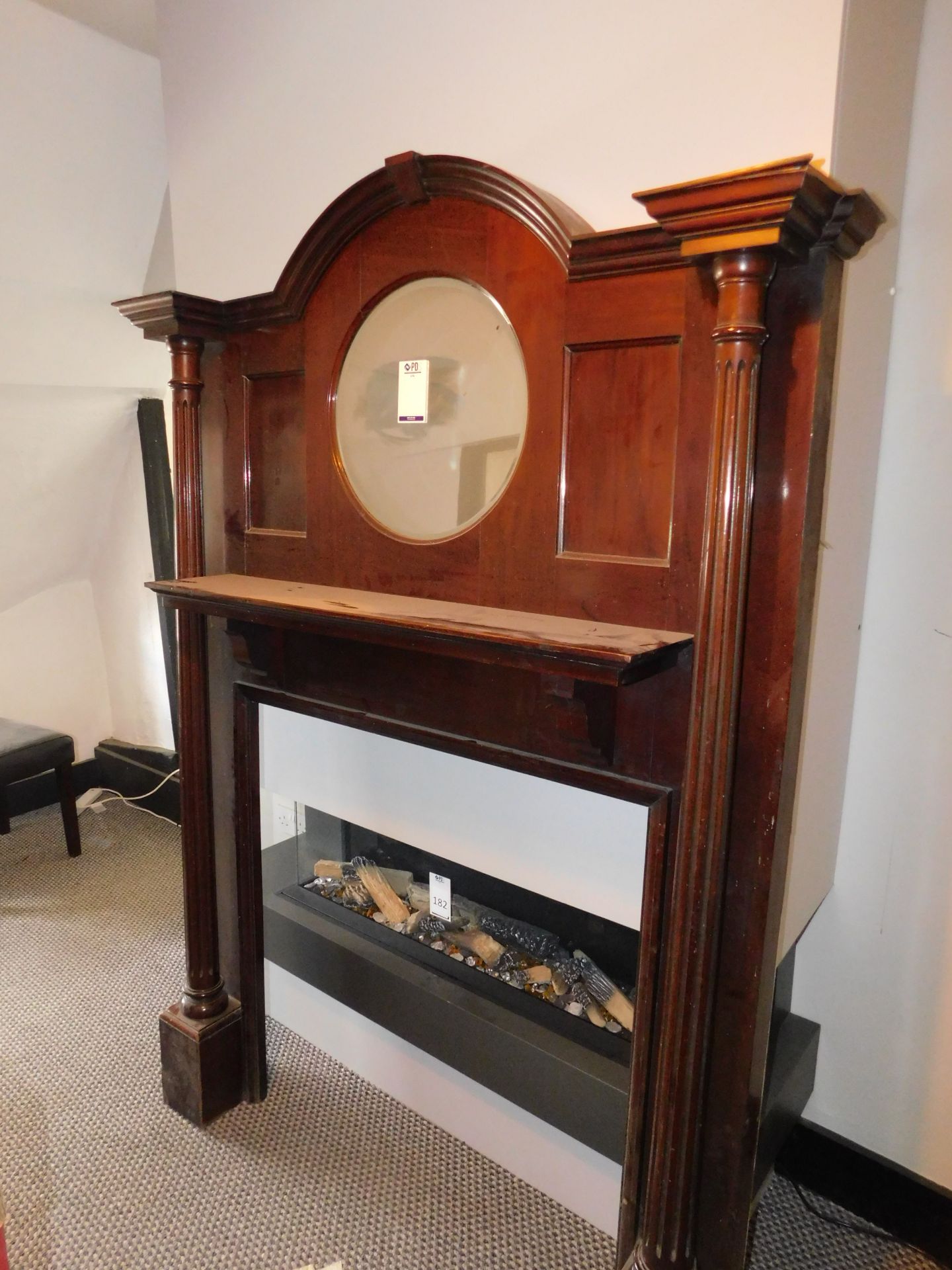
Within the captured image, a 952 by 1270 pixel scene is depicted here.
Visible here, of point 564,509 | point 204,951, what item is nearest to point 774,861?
point 564,509

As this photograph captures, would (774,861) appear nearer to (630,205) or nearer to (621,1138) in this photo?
(621,1138)

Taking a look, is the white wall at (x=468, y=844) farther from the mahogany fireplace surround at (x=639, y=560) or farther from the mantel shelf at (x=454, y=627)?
the mantel shelf at (x=454, y=627)

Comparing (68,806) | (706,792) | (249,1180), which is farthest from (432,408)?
(68,806)

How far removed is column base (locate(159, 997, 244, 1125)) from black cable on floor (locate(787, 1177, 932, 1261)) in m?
1.27

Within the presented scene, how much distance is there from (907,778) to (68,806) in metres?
2.86

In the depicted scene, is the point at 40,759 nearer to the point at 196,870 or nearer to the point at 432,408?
the point at 196,870

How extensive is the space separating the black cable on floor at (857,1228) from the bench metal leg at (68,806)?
2.68 m

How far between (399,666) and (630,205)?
2.73ft

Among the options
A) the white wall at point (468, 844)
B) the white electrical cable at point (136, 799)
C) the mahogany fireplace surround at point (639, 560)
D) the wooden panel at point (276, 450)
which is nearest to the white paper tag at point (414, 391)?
the mahogany fireplace surround at point (639, 560)

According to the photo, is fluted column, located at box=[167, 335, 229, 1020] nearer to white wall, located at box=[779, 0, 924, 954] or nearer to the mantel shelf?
the mantel shelf

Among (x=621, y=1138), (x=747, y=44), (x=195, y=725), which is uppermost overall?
(x=747, y=44)

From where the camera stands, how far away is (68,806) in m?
3.04

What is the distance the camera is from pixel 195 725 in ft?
5.78

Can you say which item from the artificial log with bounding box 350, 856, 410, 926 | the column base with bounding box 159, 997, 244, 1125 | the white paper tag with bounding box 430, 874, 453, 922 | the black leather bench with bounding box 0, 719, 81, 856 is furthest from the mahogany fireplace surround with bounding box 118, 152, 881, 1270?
the black leather bench with bounding box 0, 719, 81, 856
